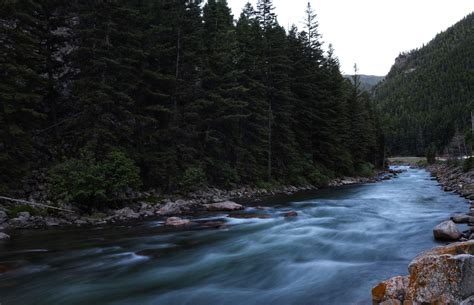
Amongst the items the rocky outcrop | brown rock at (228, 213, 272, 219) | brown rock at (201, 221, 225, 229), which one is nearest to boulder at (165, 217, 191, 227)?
brown rock at (201, 221, 225, 229)

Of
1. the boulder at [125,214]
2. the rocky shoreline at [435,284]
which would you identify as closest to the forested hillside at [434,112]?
the boulder at [125,214]

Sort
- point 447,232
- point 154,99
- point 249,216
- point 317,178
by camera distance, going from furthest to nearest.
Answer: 1. point 317,178
2. point 154,99
3. point 249,216
4. point 447,232

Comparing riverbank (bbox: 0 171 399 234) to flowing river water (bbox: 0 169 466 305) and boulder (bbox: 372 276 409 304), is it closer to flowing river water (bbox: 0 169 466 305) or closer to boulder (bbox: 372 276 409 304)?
flowing river water (bbox: 0 169 466 305)

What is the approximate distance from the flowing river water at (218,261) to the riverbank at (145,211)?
1.26 meters

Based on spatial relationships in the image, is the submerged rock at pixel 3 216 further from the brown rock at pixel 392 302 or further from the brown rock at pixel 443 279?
the brown rock at pixel 443 279

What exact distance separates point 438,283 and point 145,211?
15.8 meters

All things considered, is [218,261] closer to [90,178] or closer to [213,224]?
[213,224]

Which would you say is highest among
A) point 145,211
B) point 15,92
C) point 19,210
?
point 15,92

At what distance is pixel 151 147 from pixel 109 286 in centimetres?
1526

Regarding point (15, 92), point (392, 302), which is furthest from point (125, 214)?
point (392, 302)

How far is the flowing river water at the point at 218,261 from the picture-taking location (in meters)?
8.27

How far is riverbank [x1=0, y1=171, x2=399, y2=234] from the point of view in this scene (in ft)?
50.0

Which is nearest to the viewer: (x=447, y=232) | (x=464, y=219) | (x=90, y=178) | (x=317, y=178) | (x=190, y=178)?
(x=447, y=232)

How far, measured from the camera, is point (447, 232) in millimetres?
11398
